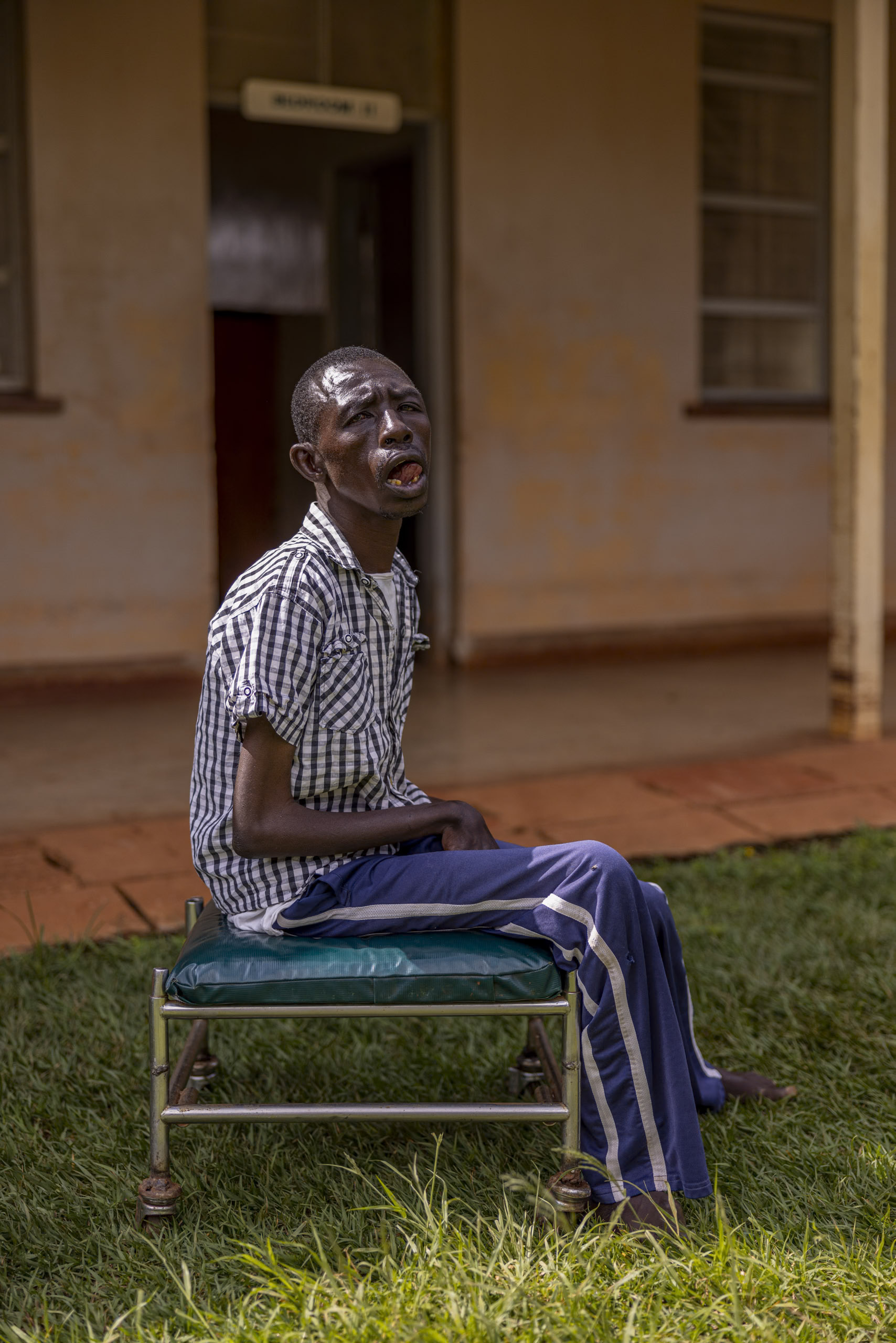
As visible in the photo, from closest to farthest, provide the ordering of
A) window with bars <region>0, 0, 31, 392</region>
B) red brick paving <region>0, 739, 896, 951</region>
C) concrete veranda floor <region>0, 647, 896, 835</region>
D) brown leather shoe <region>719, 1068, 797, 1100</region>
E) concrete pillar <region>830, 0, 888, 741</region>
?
brown leather shoe <region>719, 1068, 797, 1100</region> < red brick paving <region>0, 739, 896, 951</region> < concrete veranda floor <region>0, 647, 896, 835</region> < concrete pillar <region>830, 0, 888, 741</region> < window with bars <region>0, 0, 31, 392</region>

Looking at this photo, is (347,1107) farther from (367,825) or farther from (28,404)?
(28,404)

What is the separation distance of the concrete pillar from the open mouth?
3.43 m

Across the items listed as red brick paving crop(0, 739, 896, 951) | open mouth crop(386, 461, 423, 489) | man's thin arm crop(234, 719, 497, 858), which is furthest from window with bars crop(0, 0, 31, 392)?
man's thin arm crop(234, 719, 497, 858)

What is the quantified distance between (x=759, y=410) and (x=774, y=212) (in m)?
1.15

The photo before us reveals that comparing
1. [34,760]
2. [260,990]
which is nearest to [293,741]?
[260,990]

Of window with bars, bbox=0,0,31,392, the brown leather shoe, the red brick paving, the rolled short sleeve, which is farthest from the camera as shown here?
window with bars, bbox=0,0,31,392

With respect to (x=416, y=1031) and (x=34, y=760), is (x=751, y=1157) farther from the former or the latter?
(x=34, y=760)

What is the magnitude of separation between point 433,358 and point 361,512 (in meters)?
5.47

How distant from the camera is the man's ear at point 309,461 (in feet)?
8.04

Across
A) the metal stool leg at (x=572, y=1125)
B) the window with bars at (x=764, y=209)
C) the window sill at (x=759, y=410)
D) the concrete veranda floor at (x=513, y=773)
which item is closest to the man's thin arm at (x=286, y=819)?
the metal stool leg at (x=572, y=1125)

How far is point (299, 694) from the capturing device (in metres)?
2.29

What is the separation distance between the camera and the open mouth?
2.38 m

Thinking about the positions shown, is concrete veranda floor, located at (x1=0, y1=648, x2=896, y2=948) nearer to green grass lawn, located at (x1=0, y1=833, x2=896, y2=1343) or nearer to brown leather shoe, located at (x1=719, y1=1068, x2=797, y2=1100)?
green grass lawn, located at (x1=0, y1=833, x2=896, y2=1343)

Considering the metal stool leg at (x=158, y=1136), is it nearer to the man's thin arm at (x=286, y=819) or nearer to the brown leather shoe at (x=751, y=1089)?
the man's thin arm at (x=286, y=819)
